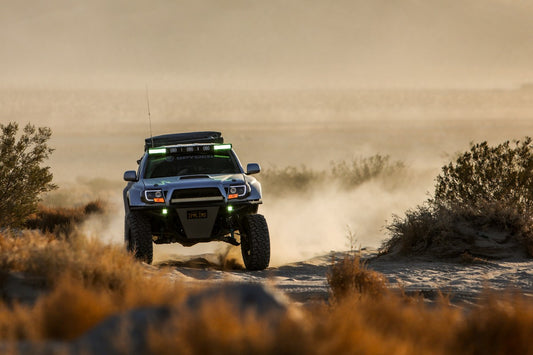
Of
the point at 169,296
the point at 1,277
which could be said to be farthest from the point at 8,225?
the point at 169,296

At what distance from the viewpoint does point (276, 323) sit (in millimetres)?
5266

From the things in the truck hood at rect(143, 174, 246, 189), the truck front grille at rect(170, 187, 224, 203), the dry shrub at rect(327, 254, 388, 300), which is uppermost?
the truck hood at rect(143, 174, 246, 189)

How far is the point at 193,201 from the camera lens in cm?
1332

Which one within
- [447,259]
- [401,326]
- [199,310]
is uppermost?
[199,310]

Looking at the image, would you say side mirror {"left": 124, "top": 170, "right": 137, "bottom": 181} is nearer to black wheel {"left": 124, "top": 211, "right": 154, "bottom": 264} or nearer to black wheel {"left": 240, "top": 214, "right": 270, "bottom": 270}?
black wheel {"left": 124, "top": 211, "right": 154, "bottom": 264}

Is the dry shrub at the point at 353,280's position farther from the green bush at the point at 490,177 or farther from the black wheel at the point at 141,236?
the green bush at the point at 490,177

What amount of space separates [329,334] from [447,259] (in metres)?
11.5

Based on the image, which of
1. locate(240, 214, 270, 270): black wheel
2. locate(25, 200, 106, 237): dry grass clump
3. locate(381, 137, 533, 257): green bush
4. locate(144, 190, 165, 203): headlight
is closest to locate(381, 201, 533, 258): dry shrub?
locate(381, 137, 533, 257): green bush

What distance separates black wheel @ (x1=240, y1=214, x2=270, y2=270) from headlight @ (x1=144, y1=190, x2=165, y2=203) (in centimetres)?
156

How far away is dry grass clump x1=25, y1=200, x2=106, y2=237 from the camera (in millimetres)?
28609

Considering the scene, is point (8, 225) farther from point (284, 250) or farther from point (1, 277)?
point (1, 277)

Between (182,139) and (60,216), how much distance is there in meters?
16.7

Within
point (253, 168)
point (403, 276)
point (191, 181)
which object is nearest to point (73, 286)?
point (191, 181)

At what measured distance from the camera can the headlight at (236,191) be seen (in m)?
13.4
